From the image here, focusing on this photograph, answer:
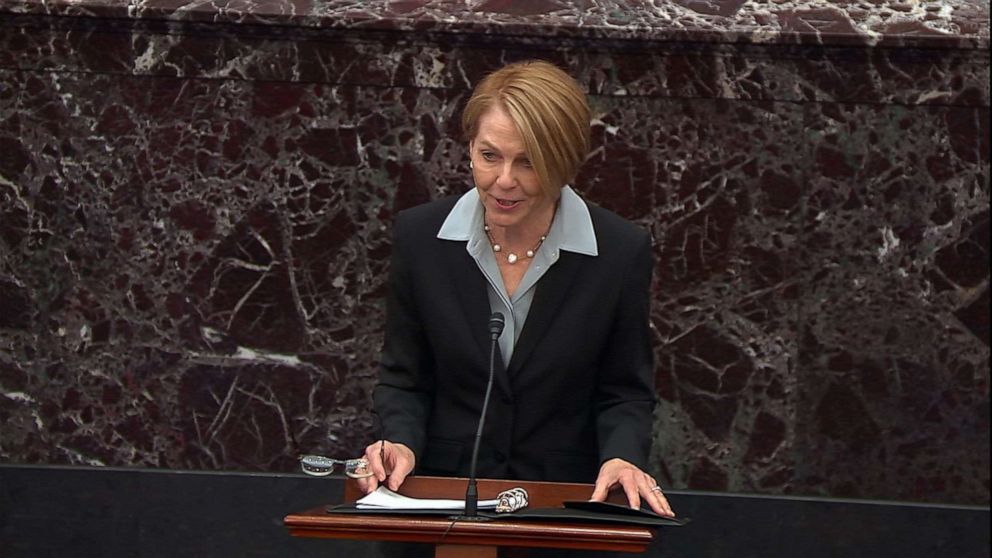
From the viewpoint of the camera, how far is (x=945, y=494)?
506 cm

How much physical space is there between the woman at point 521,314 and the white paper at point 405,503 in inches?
13.9

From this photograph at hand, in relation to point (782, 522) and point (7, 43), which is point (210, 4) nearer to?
point (7, 43)

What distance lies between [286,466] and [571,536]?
225 cm

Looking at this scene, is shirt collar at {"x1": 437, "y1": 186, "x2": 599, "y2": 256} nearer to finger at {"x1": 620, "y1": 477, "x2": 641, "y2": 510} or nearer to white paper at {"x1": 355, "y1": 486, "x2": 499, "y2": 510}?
finger at {"x1": 620, "y1": 477, "x2": 641, "y2": 510}

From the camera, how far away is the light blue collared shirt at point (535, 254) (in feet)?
12.4

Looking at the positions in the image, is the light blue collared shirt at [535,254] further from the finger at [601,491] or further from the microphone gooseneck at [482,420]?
the finger at [601,491]

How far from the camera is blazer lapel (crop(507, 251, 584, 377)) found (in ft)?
12.2

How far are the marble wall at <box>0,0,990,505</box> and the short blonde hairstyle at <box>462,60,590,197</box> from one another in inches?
47.8

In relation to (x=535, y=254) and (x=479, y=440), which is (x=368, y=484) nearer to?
(x=479, y=440)

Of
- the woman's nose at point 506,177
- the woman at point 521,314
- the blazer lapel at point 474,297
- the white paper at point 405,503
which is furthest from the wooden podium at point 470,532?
the woman's nose at point 506,177

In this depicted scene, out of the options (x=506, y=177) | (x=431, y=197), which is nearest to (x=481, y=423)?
(x=506, y=177)

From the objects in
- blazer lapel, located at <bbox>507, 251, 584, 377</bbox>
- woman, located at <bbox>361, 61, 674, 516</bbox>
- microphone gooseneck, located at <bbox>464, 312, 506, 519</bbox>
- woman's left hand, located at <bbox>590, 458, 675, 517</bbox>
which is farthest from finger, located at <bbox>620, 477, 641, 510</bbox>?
blazer lapel, located at <bbox>507, 251, 584, 377</bbox>

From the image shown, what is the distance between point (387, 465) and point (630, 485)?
20.7 inches

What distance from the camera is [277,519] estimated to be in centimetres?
507
